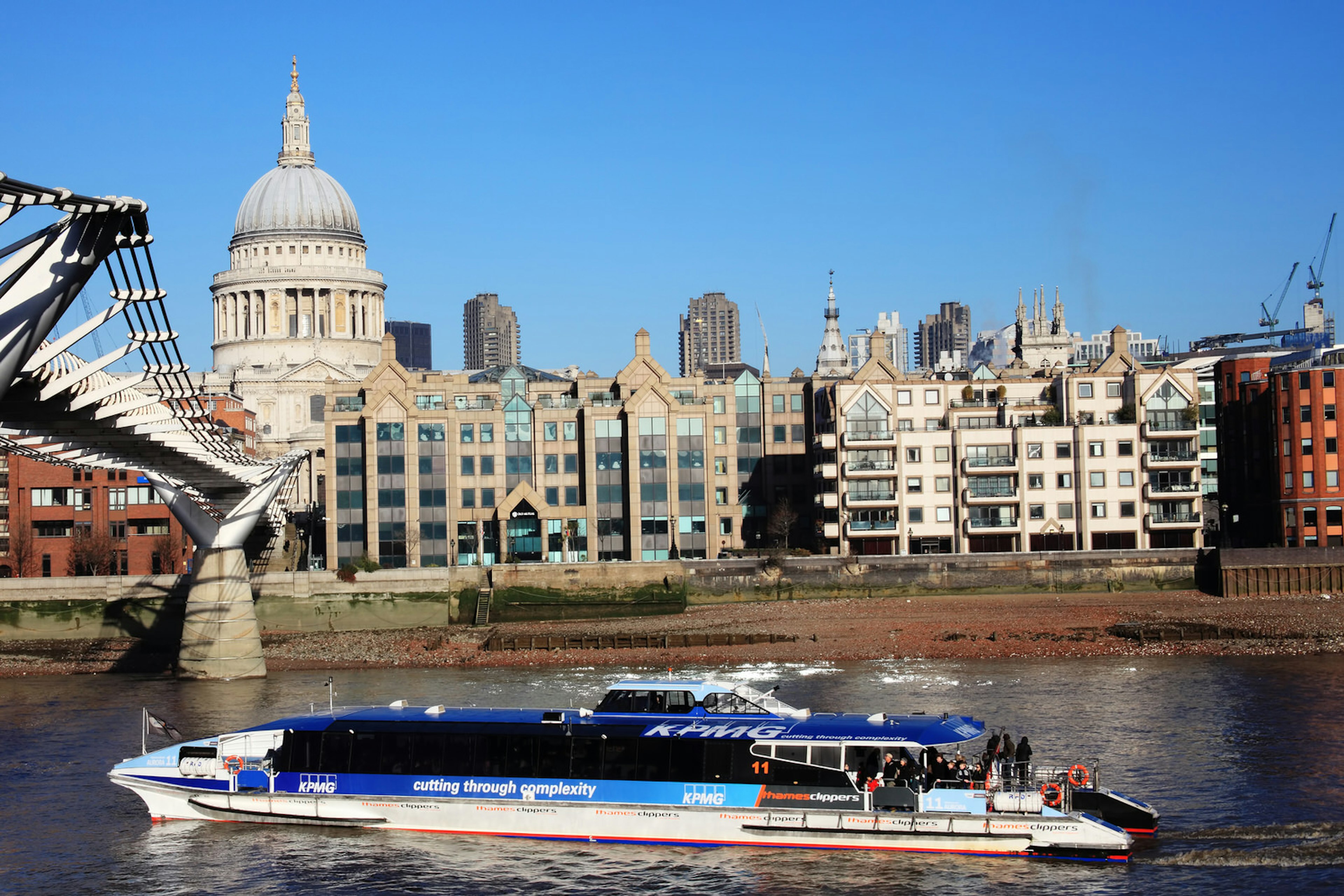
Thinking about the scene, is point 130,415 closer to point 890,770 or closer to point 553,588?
point 890,770

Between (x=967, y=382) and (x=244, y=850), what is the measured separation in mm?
77356

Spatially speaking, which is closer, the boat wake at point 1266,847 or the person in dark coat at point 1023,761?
the boat wake at point 1266,847

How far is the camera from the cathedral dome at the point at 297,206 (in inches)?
7067

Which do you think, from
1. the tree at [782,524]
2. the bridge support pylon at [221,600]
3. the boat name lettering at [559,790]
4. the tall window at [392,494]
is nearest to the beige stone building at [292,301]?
the tall window at [392,494]

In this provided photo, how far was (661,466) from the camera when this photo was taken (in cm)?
10494

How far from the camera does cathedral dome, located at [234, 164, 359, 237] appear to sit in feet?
589

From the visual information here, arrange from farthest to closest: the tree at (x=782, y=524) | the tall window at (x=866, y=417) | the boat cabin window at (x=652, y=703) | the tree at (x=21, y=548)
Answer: the tree at (x=21, y=548), the tree at (x=782, y=524), the tall window at (x=866, y=417), the boat cabin window at (x=652, y=703)

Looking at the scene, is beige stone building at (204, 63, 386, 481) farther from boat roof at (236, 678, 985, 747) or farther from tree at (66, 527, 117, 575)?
boat roof at (236, 678, 985, 747)

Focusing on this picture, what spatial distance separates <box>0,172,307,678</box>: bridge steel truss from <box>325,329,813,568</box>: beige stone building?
9508mm

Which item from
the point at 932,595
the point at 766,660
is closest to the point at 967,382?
the point at 932,595

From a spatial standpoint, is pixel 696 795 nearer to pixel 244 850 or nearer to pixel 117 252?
pixel 244 850

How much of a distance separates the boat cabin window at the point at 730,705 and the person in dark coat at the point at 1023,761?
289 inches

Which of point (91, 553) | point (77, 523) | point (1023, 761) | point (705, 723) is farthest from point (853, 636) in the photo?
point (77, 523)

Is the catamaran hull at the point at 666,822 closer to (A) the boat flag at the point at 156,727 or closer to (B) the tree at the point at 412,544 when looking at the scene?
(A) the boat flag at the point at 156,727
